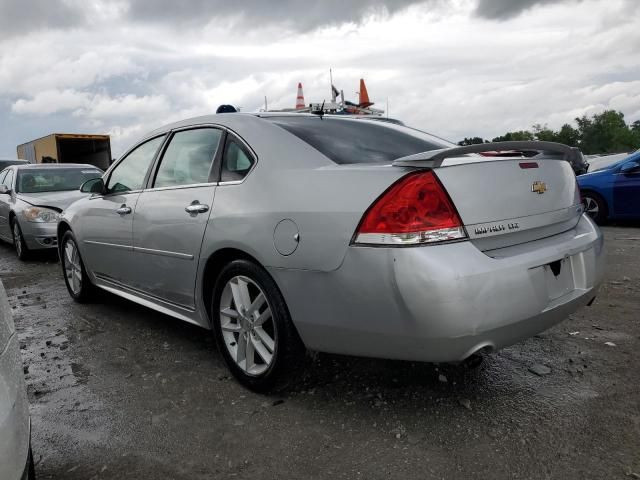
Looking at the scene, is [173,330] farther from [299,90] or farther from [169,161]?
[299,90]

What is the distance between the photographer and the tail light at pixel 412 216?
2.15m

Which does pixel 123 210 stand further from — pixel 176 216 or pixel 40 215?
pixel 40 215

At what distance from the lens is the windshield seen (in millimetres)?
8300

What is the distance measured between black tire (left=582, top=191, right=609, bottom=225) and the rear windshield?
632 centimetres

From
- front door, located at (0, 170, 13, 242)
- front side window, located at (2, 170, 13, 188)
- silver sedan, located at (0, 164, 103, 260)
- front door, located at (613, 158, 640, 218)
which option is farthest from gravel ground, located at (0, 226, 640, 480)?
front side window, located at (2, 170, 13, 188)

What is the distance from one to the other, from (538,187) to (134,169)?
2884 millimetres

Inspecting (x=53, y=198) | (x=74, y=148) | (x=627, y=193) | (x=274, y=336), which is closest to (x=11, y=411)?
(x=274, y=336)

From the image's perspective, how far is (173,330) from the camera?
4082mm

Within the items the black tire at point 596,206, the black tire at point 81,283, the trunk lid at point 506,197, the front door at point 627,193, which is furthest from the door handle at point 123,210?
the front door at point 627,193

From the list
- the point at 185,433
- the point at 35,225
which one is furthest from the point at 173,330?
the point at 35,225

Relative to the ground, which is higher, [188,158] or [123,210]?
[188,158]

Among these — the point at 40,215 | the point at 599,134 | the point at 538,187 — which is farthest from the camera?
the point at 599,134

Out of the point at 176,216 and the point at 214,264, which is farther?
the point at 176,216

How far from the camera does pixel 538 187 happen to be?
2549 mm
